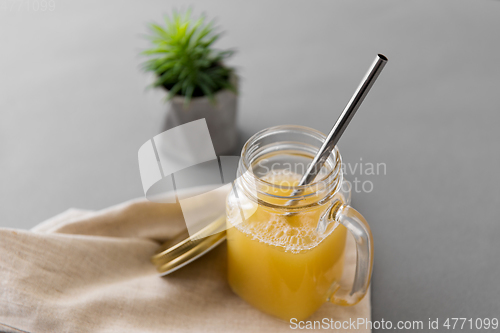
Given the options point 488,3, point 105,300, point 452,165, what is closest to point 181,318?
point 105,300

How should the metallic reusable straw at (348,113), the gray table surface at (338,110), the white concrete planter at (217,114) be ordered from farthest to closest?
the white concrete planter at (217,114)
the gray table surface at (338,110)
the metallic reusable straw at (348,113)

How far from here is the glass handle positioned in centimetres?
56

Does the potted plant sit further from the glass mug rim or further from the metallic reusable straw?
the metallic reusable straw

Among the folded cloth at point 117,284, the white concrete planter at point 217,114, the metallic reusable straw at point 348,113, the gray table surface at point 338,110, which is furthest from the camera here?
the white concrete planter at point 217,114

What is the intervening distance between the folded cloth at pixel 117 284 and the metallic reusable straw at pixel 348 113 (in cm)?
21

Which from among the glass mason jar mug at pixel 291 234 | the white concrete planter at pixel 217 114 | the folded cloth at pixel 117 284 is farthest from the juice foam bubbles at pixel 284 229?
the white concrete planter at pixel 217 114

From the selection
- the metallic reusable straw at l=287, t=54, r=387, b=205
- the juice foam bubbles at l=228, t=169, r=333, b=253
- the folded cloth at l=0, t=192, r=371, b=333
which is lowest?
the folded cloth at l=0, t=192, r=371, b=333

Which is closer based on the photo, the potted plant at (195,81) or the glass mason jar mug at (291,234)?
the glass mason jar mug at (291,234)

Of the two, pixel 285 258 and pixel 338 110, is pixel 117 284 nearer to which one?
pixel 285 258

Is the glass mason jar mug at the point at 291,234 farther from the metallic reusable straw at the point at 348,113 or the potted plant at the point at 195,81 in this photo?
the potted plant at the point at 195,81

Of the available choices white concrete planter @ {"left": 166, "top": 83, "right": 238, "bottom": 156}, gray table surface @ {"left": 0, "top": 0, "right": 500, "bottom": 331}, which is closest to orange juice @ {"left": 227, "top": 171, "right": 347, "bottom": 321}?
gray table surface @ {"left": 0, "top": 0, "right": 500, "bottom": 331}

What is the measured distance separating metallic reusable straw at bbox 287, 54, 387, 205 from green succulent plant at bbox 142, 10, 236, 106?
0.44 metres

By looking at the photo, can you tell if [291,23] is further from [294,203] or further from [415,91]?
[294,203]

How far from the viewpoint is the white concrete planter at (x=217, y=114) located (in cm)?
96
